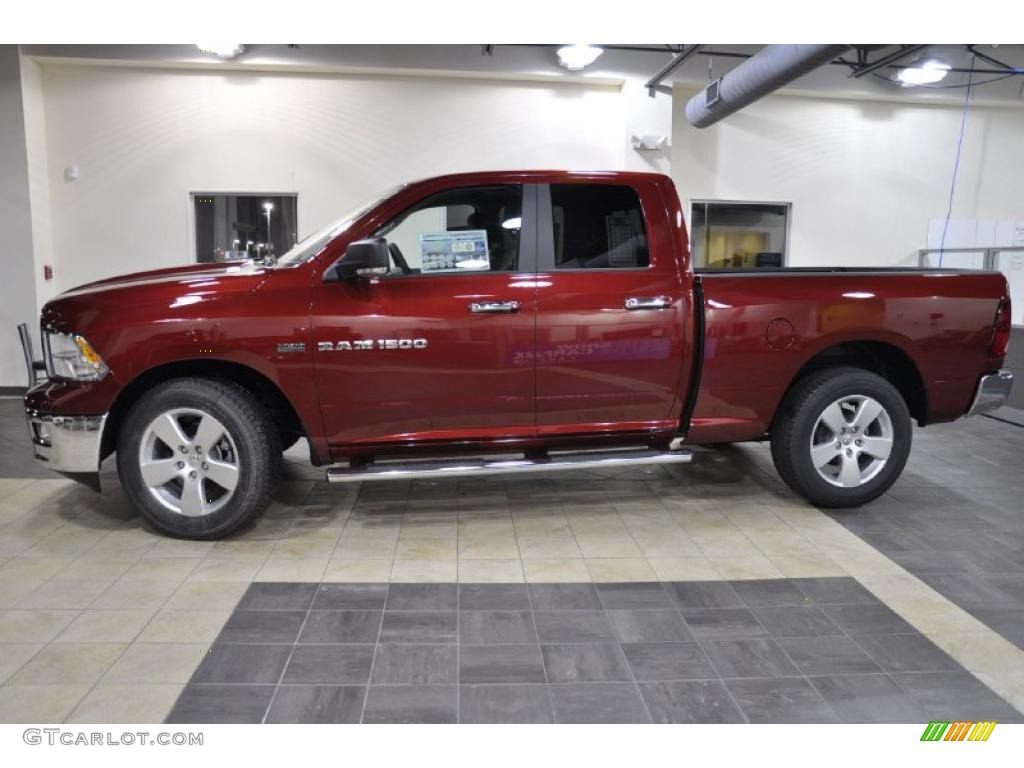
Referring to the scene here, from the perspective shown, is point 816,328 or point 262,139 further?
point 262,139

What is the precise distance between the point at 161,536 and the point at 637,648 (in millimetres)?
2573

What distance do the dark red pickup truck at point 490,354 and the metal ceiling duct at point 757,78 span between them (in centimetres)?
297

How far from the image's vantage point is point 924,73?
9164mm

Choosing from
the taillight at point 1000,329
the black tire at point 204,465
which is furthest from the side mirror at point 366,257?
the taillight at point 1000,329

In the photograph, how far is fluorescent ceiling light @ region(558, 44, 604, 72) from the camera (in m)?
8.12

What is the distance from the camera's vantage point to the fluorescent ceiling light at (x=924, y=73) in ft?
29.2

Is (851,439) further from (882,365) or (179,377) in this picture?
(179,377)

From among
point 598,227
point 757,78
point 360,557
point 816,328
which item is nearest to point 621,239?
point 598,227

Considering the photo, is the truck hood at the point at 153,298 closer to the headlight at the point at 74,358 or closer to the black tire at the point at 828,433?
the headlight at the point at 74,358

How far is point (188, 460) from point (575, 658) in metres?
2.21

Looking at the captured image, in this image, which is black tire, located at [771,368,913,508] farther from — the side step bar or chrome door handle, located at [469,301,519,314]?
chrome door handle, located at [469,301,519,314]

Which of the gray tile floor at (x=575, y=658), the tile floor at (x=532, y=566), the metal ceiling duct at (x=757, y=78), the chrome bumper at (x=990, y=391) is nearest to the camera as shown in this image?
the gray tile floor at (x=575, y=658)

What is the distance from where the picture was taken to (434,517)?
4.23 meters
